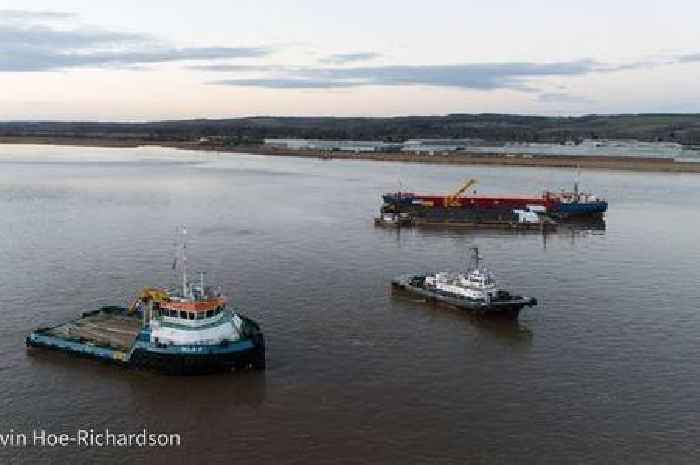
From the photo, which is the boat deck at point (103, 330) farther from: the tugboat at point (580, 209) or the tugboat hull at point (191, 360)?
the tugboat at point (580, 209)

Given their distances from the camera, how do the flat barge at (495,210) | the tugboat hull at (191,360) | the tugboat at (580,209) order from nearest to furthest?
the tugboat hull at (191,360) < the flat barge at (495,210) < the tugboat at (580,209)

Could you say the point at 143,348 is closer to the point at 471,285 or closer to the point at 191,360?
the point at 191,360

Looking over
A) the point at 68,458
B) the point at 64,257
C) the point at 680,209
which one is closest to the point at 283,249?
the point at 64,257

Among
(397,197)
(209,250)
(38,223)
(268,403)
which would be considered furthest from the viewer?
(397,197)

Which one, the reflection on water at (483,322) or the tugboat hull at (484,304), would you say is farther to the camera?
the tugboat hull at (484,304)

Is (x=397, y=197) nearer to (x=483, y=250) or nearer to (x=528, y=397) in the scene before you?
(x=483, y=250)

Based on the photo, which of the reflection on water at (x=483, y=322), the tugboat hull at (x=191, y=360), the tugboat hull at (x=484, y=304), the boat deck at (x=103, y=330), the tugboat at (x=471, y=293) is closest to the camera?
the tugboat hull at (x=191, y=360)

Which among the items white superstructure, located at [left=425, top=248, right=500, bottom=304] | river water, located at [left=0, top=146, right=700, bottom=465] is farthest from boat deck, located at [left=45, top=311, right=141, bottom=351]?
white superstructure, located at [left=425, top=248, right=500, bottom=304]

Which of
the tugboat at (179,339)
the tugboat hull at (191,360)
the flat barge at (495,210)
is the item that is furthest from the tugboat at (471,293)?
the flat barge at (495,210)
